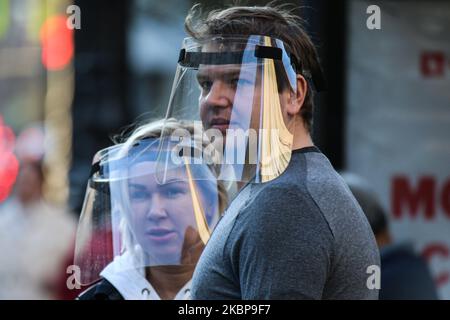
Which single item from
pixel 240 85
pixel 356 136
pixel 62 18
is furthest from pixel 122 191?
pixel 62 18

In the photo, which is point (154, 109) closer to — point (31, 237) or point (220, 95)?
point (31, 237)

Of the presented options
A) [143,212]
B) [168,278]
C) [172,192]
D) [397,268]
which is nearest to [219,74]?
[172,192]

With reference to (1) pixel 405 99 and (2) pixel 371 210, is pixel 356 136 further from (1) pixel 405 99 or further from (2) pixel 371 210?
(2) pixel 371 210

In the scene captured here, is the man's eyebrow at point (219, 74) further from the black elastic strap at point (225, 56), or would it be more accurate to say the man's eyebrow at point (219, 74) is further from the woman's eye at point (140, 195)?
the woman's eye at point (140, 195)

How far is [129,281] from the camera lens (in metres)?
2.32

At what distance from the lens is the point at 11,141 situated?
5902 mm

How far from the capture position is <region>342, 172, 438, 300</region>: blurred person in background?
2.92 meters

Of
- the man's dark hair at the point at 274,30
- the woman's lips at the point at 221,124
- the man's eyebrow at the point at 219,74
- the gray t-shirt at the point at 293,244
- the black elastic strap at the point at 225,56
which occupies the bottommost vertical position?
the gray t-shirt at the point at 293,244

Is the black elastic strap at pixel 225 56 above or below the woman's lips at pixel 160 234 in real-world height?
above

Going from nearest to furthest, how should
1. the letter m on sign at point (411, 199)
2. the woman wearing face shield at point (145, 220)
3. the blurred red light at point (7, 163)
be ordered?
the woman wearing face shield at point (145, 220), the letter m on sign at point (411, 199), the blurred red light at point (7, 163)

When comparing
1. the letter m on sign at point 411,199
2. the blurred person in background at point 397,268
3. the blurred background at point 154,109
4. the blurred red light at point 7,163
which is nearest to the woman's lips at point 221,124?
the blurred person in background at point 397,268

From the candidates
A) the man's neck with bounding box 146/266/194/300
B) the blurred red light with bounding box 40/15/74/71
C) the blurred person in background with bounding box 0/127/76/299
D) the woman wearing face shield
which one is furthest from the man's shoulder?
the blurred red light with bounding box 40/15/74/71

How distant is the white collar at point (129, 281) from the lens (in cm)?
230

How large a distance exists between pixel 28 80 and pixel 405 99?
8.88ft
